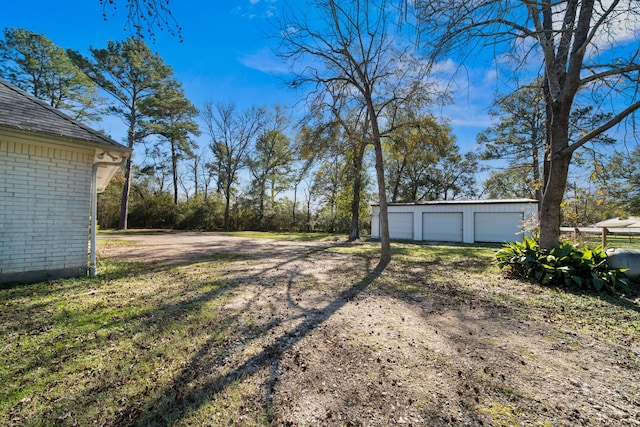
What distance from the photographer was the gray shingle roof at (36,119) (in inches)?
174

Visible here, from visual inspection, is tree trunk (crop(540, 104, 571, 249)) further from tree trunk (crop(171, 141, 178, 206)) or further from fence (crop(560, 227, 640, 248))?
tree trunk (crop(171, 141, 178, 206))

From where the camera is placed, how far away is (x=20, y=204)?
177 inches

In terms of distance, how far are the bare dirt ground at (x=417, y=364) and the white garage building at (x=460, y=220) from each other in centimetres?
1165

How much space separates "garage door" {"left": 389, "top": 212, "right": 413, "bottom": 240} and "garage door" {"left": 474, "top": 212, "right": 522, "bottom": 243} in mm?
3684

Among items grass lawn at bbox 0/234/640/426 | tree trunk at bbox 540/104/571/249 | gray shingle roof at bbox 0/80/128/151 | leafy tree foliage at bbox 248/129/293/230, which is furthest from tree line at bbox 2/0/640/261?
leafy tree foliage at bbox 248/129/293/230

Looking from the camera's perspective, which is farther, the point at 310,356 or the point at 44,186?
the point at 44,186

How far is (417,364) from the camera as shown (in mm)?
2396

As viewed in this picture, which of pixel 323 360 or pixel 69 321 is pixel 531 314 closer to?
pixel 323 360

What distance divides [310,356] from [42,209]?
18.0 feet

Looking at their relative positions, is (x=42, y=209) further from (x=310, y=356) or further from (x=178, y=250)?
(x=310, y=356)

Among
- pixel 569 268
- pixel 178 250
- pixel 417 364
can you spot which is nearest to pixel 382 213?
pixel 569 268

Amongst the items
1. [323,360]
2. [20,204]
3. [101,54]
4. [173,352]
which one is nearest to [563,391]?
[323,360]

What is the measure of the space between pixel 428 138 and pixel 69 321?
9.70m

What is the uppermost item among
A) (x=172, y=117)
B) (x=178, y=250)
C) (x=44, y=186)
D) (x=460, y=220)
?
(x=172, y=117)
